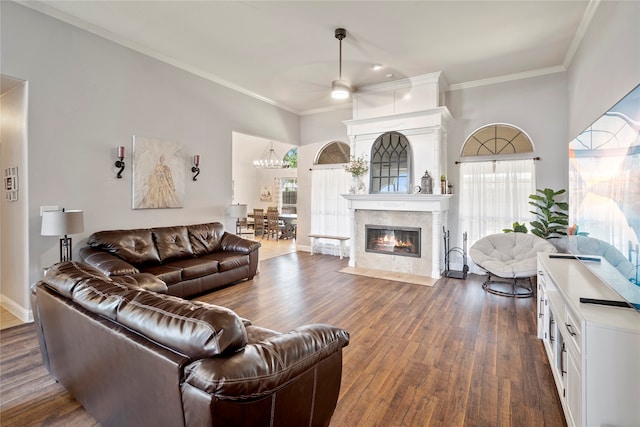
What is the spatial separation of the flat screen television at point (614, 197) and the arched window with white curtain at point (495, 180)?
2.49 m

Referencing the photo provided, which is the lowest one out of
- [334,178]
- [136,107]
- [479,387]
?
[479,387]

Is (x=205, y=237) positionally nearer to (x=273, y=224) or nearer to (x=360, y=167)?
(x=360, y=167)

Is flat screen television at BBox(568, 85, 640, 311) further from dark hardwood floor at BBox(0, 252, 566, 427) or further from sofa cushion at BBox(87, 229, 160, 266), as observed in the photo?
sofa cushion at BBox(87, 229, 160, 266)

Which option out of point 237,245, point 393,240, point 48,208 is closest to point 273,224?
point 237,245

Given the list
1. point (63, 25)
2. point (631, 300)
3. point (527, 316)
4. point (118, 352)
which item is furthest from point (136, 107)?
point (527, 316)

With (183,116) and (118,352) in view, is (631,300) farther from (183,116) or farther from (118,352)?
(183,116)

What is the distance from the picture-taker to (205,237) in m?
5.07

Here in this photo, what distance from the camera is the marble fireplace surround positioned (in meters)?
5.31

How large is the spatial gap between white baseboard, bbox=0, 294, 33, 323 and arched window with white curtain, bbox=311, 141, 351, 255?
16.8 ft

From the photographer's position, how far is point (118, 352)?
1475 mm

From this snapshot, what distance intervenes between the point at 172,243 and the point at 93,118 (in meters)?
1.85

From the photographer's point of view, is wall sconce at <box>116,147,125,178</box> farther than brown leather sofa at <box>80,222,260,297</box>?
Yes

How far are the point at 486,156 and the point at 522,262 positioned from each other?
79.7 inches

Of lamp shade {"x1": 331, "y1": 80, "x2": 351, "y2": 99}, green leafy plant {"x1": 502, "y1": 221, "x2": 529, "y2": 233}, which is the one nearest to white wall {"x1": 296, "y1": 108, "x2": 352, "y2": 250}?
lamp shade {"x1": 331, "y1": 80, "x2": 351, "y2": 99}
